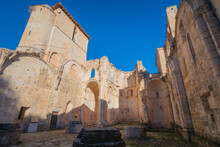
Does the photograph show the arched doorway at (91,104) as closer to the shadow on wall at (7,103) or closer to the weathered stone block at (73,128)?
the weathered stone block at (73,128)

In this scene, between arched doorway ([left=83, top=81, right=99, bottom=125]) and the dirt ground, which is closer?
the dirt ground

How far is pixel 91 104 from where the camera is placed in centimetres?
1750

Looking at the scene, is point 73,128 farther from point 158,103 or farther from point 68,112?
point 158,103

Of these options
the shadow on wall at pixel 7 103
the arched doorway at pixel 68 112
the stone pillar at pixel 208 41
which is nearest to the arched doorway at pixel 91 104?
the arched doorway at pixel 68 112

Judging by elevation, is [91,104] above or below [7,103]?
above

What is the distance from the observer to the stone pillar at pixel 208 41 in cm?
329

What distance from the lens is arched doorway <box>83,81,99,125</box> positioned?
52.7ft

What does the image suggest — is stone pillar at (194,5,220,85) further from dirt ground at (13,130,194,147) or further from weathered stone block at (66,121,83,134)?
weathered stone block at (66,121,83,134)

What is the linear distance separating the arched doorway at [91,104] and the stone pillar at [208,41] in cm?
1421

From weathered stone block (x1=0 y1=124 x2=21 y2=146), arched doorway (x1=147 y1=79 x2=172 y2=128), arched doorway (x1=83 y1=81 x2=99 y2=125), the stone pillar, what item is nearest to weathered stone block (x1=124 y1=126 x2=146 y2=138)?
the stone pillar

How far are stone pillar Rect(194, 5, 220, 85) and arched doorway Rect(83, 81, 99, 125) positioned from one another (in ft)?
46.6

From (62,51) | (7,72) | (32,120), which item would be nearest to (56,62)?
Answer: (62,51)

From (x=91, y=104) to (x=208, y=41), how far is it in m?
16.4

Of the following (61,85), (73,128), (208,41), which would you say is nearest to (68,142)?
(73,128)
